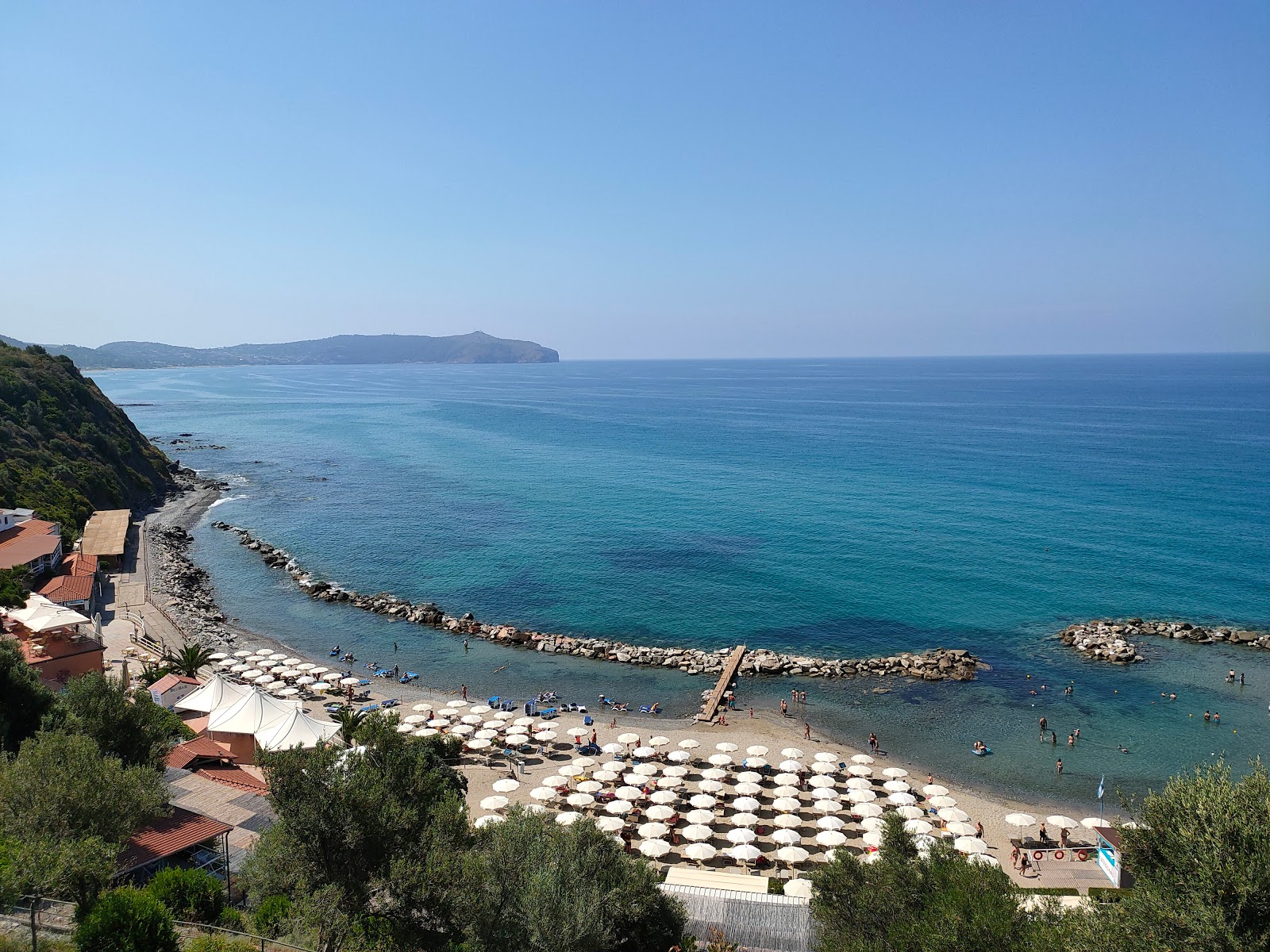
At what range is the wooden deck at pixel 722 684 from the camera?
35531 millimetres

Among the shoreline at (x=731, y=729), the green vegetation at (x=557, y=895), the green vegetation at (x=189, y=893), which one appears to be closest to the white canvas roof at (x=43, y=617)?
the shoreline at (x=731, y=729)

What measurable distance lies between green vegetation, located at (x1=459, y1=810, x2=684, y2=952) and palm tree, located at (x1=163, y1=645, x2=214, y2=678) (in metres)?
25.6

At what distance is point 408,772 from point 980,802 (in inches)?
888

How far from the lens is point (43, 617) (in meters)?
32.0

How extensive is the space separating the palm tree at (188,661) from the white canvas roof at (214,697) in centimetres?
421

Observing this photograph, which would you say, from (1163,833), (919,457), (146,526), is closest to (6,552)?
(146,526)

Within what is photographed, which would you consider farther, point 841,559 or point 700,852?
point 841,559

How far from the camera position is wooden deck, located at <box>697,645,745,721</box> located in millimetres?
35531

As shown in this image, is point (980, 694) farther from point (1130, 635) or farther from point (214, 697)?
point (214, 697)

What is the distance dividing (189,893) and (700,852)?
14.6 m

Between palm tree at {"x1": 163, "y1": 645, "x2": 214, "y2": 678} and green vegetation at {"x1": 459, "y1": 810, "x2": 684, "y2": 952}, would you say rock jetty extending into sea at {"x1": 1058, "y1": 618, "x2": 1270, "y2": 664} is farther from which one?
palm tree at {"x1": 163, "y1": 645, "x2": 214, "y2": 678}

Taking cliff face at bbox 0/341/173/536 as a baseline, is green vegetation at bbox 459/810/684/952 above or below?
below

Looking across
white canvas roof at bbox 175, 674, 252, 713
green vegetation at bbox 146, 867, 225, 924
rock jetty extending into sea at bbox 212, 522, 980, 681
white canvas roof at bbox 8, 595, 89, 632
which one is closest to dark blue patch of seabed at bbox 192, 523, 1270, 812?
rock jetty extending into sea at bbox 212, 522, 980, 681

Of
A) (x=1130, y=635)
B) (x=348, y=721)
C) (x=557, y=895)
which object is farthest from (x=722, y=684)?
(x=557, y=895)
